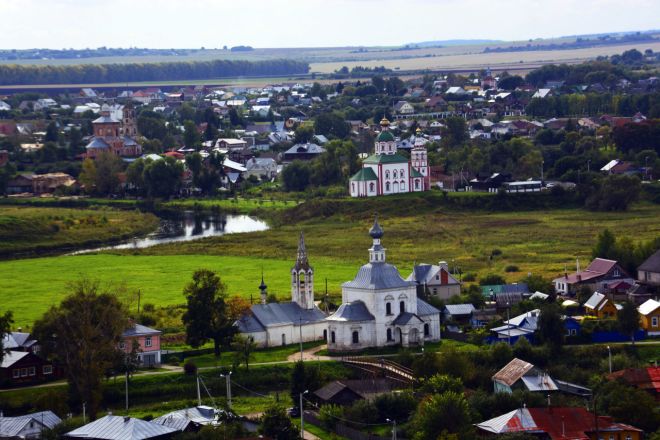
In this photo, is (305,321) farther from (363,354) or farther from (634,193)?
(634,193)

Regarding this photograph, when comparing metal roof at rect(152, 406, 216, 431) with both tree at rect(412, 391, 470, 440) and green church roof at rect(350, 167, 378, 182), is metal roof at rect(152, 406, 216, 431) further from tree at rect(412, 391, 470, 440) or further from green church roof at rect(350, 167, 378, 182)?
green church roof at rect(350, 167, 378, 182)

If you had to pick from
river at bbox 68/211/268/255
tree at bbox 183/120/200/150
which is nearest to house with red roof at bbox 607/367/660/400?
river at bbox 68/211/268/255

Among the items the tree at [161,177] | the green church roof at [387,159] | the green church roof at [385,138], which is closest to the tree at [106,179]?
the tree at [161,177]

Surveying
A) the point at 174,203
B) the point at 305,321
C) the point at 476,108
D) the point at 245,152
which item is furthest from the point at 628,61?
the point at 305,321

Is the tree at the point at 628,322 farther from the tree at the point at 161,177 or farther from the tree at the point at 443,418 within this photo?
the tree at the point at 161,177

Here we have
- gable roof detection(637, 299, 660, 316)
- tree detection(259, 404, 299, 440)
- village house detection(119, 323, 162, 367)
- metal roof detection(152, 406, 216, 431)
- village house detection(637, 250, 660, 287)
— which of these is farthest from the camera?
village house detection(637, 250, 660, 287)
